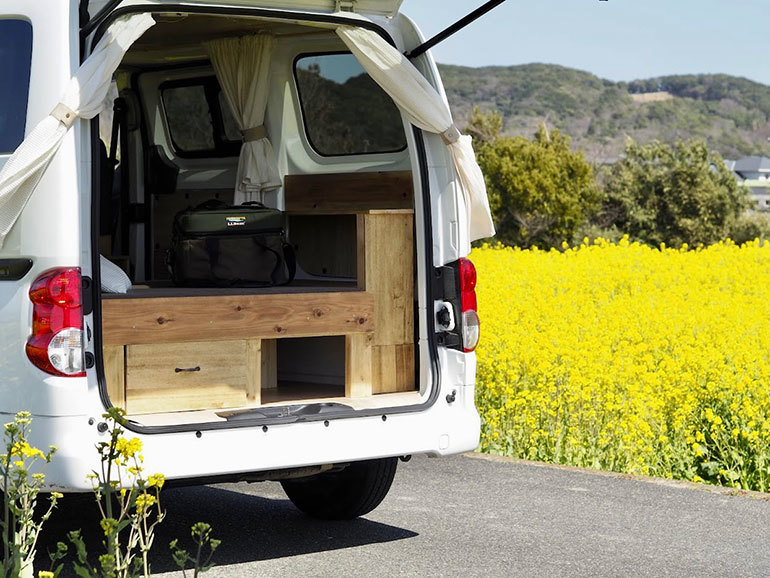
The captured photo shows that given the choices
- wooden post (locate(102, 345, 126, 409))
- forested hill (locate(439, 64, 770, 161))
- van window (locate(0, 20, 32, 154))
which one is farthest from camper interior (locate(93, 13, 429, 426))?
forested hill (locate(439, 64, 770, 161))

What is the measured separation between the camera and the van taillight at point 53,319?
4.71 m

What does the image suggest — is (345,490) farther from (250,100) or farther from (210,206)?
(250,100)

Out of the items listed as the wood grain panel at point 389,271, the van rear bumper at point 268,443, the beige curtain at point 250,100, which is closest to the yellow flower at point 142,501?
the van rear bumper at point 268,443

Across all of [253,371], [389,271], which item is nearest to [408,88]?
[389,271]

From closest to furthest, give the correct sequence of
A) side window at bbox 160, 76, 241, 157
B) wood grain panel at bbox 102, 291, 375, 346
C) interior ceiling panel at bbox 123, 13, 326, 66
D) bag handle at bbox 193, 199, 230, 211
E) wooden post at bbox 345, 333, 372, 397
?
wood grain panel at bbox 102, 291, 375, 346
wooden post at bbox 345, 333, 372, 397
bag handle at bbox 193, 199, 230, 211
interior ceiling panel at bbox 123, 13, 326, 66
side window at bbox 160, 76, 241, 157

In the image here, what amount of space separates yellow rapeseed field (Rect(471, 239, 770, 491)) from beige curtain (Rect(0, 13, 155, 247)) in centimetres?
398

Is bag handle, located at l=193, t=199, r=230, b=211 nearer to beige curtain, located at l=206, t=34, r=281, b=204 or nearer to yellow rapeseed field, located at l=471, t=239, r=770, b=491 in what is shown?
beige curtain, located at l=206, t=34, r=281, b=204

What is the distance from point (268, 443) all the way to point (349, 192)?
2.22 meters

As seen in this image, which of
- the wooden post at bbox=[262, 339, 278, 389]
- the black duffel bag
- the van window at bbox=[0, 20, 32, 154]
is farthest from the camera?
the black duffel bag

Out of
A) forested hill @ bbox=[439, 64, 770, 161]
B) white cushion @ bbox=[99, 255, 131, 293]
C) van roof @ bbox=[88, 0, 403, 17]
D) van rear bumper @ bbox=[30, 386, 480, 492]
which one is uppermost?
forested hill @ bbox=[439, 64, 770, 161]

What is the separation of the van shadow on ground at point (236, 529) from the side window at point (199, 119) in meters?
2.18

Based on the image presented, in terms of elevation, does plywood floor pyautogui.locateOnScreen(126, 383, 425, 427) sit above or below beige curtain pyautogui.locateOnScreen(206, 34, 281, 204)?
below

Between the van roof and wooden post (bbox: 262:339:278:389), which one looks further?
wooden post (bbox: 262:339:278:389)

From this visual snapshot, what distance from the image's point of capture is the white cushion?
547cm
